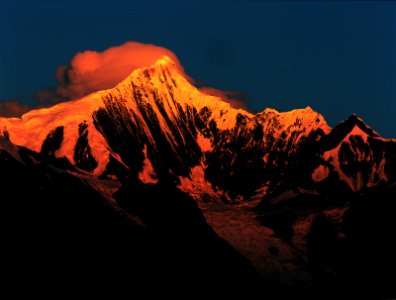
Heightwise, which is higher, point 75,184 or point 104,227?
point 75,184

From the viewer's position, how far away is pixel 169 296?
4855 inches

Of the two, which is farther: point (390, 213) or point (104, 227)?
point (390, 213)

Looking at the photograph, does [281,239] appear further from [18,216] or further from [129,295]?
[18,216]

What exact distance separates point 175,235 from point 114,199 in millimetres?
15497

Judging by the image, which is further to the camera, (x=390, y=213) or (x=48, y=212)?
(x=390, y=213)

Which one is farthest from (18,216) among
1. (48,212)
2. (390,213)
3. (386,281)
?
(390,213)

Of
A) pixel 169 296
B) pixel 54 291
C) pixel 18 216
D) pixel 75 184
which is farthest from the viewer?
pixel 75 184

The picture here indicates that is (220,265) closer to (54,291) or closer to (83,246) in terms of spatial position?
(83,246)

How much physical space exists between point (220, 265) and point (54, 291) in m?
46.5

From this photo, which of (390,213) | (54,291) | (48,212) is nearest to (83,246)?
(48,212)

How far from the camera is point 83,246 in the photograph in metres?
121

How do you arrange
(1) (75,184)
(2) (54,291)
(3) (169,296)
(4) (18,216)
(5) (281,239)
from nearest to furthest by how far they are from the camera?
(2) (54,291), (4) (18,216), (3) (169,296), (1) (75,184), (5) (281,239)

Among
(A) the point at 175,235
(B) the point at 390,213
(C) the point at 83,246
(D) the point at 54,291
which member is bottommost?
(D) the point at 54,291

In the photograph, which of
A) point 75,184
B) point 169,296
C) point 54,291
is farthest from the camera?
point 75,184
